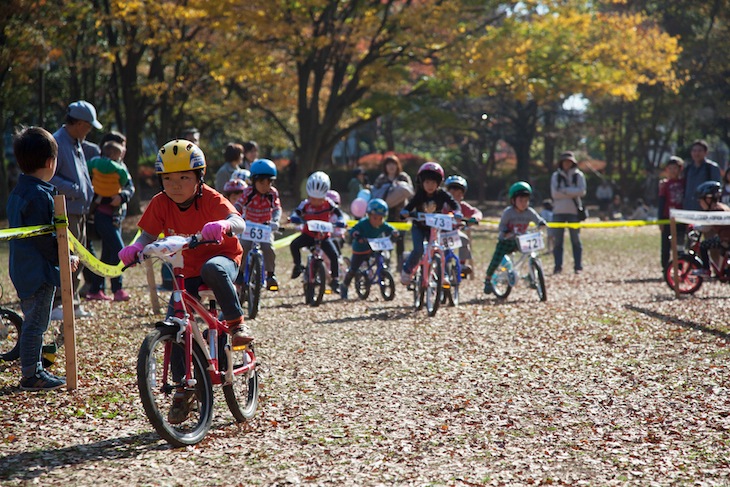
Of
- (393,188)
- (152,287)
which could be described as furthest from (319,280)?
(393,188)

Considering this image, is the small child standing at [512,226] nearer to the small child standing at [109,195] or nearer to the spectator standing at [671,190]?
the spectator standing at [671,190]

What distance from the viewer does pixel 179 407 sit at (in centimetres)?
535

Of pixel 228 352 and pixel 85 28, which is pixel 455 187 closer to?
pixel 228 352

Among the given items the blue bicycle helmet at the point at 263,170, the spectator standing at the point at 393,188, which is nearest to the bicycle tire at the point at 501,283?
the spectator standing at the point at 393,188

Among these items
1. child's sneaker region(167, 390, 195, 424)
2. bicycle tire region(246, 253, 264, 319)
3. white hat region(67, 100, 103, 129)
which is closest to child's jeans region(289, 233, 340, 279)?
bicycle tire region(246, 253, 264, 319)

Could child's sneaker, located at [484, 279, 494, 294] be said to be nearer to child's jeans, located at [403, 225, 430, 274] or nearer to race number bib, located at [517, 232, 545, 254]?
race number bib, located at [517, 232, 545, 254]

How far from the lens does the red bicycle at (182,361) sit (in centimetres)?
504

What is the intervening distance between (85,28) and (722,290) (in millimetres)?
20093

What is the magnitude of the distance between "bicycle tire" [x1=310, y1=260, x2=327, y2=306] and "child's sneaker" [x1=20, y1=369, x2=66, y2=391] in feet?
18.0

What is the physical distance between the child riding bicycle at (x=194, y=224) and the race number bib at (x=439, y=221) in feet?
17.6

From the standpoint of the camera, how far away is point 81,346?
8766 millimetres

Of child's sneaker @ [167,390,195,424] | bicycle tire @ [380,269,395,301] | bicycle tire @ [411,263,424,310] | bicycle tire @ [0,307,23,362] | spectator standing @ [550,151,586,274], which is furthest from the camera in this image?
spectator standing @ [550,151,586,274]

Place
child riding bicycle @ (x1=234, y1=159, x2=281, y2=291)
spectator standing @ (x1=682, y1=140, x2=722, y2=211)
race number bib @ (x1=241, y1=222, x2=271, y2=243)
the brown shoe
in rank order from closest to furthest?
the brown shoe, race number bib @ (x1=241, y1=222, x2=271, y2=243), child riding bicycle @ (x1=234, y1=159, x2=281, y2=291), spectator standing @ (x1=682, y1=140, x2=722, y2=211)

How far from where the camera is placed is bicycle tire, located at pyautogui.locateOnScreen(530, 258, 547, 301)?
41.4 ft
